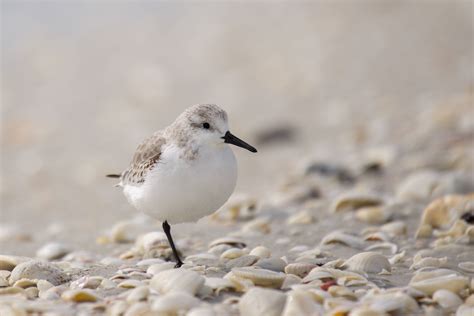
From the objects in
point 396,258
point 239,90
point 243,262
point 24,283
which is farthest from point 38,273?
point 239,90

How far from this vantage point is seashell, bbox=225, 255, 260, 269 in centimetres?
405

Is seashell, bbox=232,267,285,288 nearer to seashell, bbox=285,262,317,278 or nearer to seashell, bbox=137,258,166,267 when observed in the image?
seashell, bbox=285,262,317,278

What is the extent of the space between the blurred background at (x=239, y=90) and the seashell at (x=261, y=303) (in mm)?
3144

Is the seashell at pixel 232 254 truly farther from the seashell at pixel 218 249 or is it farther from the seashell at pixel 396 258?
the seashell at pixel 396 258

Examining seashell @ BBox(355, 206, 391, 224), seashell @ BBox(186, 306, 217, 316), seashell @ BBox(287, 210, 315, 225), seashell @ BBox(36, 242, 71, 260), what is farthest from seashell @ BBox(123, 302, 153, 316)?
seashell @ BBox(355, 206, 391, 224)

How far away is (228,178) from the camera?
13.0 feet

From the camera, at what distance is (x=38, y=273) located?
3.94m

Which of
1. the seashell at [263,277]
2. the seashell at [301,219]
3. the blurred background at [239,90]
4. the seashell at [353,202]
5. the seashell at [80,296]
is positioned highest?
the blurred background at [239,90]

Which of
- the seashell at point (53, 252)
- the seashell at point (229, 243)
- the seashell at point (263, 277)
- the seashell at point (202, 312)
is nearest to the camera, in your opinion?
the seashell at point (202, 312)

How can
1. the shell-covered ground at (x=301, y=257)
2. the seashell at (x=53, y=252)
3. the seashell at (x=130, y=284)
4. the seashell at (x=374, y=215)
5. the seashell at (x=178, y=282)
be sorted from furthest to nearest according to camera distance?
the seashell at (x=374, y=215), the seashell at (x=53, y=252), the seashell at (x=130, y=284), the seashell at (x=178, y=282), the shell-covered ground at (x=301, y=257)

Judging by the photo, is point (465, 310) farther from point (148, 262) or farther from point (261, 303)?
point (148, 262)

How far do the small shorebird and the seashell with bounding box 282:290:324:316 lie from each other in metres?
0.81

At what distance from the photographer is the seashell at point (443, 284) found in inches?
138

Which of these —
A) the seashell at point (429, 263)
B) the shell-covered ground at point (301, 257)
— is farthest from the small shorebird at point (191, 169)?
the seashell at point (429, 263)
